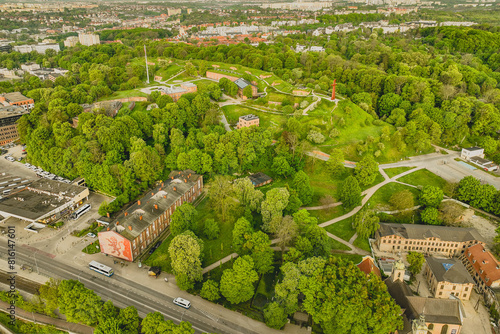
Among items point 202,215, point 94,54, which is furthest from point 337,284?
point 94,54

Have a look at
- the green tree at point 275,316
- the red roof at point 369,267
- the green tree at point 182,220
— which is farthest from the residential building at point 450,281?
the green tree at point 182,220

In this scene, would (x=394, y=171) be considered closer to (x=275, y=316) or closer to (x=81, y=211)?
(x=275, y=316)

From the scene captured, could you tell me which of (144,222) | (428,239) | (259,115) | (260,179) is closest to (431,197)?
(428,239)

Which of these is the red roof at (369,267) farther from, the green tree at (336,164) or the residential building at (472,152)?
the residential building at (472,152)

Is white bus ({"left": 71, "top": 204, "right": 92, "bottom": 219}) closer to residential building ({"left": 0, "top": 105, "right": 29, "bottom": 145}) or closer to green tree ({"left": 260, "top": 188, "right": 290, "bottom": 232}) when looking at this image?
green tree ({"left": 260, "top": 188, "right": 290, "bottom": 232})

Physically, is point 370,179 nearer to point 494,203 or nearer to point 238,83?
point 494,203

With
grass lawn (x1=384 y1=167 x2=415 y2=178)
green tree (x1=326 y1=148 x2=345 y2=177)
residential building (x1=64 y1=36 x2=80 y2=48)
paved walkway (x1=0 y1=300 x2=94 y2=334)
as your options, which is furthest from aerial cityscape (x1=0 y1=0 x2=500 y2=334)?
residential building (x1=64 y1=36 x2=80 y2=48)
